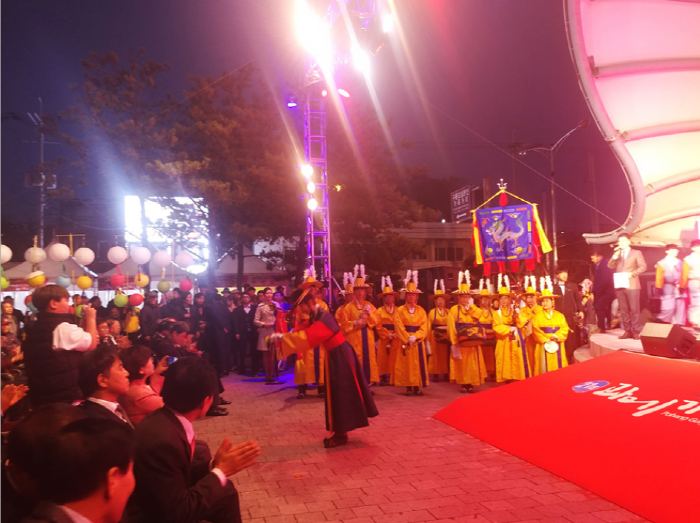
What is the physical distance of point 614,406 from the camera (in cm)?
604

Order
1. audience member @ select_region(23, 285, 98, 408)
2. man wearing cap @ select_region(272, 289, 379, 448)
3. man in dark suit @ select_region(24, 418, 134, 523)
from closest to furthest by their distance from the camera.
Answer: man in dark suit @ select_region(24, 418, 134, 523), audience member @ select_region(23, 285, 98, 408), man wearing cap @ select_region(272, 289, 379, 448)

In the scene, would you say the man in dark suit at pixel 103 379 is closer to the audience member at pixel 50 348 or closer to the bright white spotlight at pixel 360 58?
the audience member at pixel 50 348

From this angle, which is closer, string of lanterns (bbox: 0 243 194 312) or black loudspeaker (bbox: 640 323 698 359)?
black loudspeaker (bbox: 640 323 698 359)

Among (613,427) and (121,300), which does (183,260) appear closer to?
(121,300)

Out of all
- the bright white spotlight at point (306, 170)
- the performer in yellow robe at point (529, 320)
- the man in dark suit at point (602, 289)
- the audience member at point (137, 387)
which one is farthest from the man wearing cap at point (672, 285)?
the audience member at point (137, 387)

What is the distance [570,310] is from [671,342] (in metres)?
4.75

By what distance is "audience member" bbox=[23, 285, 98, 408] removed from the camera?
4.59 metres

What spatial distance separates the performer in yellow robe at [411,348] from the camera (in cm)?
985

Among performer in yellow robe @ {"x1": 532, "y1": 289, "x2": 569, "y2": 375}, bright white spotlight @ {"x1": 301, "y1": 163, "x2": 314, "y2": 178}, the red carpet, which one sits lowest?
the red carpet

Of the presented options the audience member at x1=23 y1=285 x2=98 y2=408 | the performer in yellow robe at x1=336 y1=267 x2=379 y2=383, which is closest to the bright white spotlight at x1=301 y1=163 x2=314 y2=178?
the performer in yellow robe at x1=336 y1=267 x2=379 y2=383

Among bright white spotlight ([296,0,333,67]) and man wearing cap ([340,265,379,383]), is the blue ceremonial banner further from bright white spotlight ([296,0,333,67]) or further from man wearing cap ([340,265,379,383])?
bright white spotlight ([296,0,333,67])

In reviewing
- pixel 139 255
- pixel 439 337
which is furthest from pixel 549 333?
pixel 139 255

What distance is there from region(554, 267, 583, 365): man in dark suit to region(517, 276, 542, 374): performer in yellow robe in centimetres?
189

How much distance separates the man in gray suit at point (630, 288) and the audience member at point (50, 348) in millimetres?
9060
